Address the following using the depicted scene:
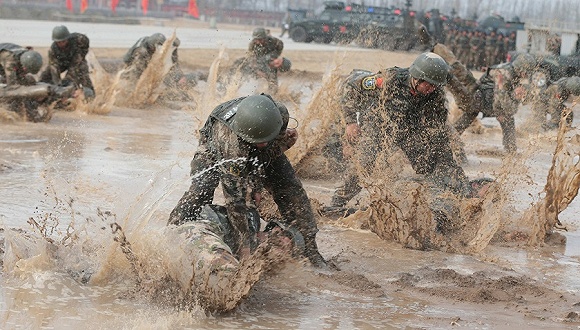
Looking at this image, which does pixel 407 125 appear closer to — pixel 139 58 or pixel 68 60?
pixel 68 60

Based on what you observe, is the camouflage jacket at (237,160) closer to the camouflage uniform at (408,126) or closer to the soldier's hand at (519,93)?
the camouflage uniform at (408,126)

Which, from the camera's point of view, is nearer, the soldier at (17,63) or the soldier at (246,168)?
the soldier at (246,168)

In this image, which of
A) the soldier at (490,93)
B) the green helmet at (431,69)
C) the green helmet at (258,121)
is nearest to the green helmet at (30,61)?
the soldier at (490,93)

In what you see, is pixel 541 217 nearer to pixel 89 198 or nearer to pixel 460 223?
pixel 460 223

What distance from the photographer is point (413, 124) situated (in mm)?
7883

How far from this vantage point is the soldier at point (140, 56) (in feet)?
49.5

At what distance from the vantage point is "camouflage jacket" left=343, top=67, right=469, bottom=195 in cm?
780

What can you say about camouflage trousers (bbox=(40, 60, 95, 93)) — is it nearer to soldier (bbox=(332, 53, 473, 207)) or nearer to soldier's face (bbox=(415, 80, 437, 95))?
soldier (bbox=(332, 53, 473, 207))

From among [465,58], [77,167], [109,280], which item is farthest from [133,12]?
[109,280]

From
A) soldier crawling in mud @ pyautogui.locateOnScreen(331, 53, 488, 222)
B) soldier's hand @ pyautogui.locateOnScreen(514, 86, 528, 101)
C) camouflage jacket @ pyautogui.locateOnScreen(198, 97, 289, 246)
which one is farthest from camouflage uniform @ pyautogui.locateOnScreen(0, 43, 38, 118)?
camouflage jacket @ pyautogui.locateOnScreen(198, 97, 289, 246)

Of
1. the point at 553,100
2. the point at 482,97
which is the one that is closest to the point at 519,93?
the point at 482,97

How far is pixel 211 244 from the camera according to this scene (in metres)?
5.30

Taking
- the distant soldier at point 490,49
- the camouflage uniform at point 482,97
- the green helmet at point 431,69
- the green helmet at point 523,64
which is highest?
the green helmet at point 431,69

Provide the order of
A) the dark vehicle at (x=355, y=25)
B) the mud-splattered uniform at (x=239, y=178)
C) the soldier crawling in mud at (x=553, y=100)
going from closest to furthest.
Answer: the mud-splattered uniform at (x=239, y=178) → the soldier crawling in mud at (x=553, y=100) → the dark vehicle at (x=355, y=25)
